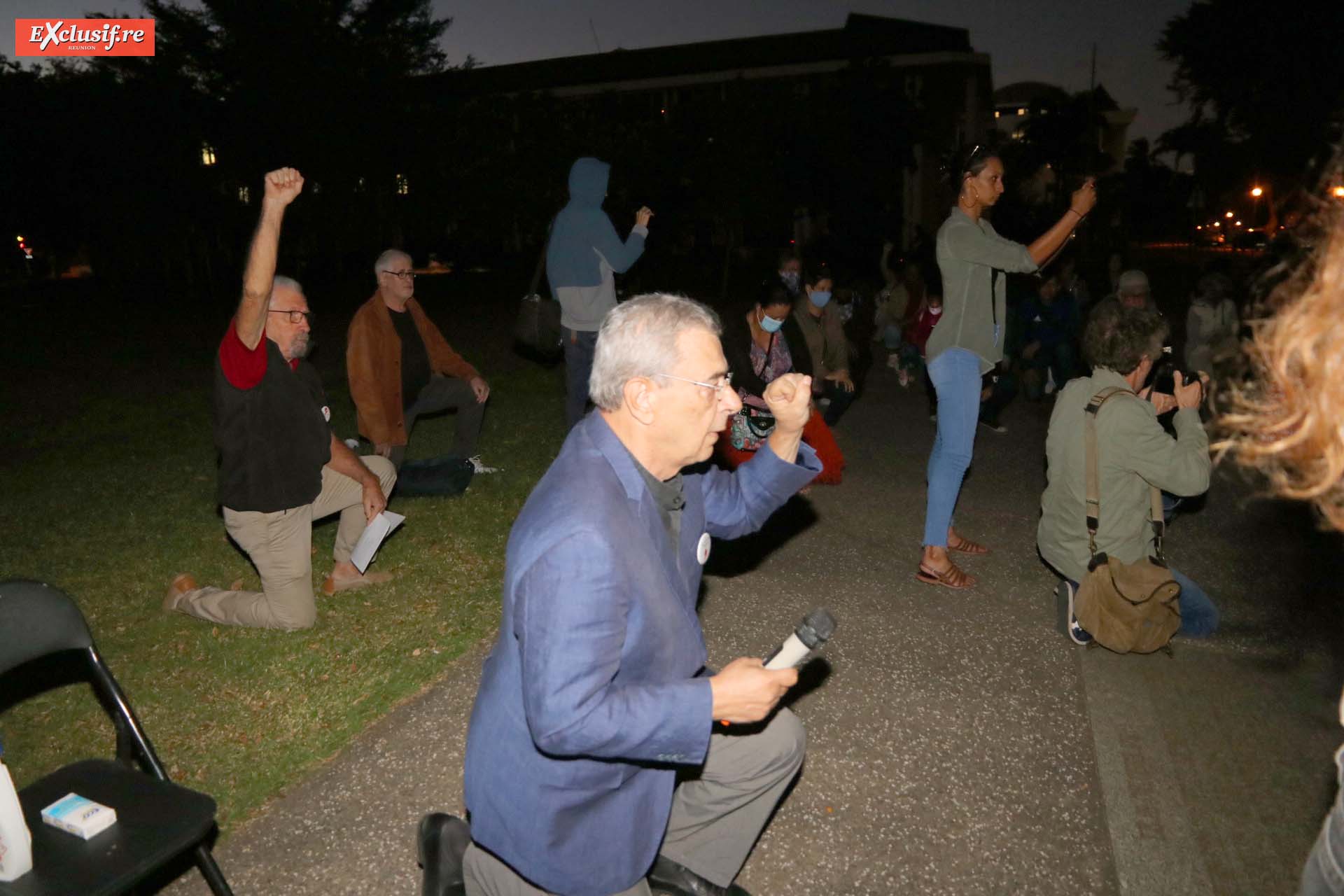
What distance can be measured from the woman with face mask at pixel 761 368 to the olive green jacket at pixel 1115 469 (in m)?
2.37

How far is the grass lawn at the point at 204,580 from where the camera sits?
3.97 metres

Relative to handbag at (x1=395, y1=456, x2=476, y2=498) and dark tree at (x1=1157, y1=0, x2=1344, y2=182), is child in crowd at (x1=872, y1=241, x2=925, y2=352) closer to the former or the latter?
handbag at (x1=395, y1=456, x2=476, y2=498)

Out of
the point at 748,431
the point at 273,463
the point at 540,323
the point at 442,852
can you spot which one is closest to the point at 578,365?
the point at 540,323

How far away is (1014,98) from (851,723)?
83.7 m

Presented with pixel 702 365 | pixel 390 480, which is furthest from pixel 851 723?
pixel 390 480

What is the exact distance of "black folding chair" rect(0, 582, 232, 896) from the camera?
229cm

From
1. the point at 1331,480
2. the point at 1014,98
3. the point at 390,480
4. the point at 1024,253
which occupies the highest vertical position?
the point at 1014,98

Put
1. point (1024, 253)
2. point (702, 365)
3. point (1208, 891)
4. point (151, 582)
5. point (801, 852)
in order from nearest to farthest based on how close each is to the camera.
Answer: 1. point (702, 365)
2. point (1208, 891)
3. point (801, 852)
4. point (1024, 253)
5. point (151, 582)

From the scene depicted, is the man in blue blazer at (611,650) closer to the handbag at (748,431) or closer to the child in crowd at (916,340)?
the handbag at (748,431)

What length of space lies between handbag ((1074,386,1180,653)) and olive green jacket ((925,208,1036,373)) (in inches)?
35.4

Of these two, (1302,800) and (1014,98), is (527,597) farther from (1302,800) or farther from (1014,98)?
(1014,98)

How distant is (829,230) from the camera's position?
1094 inches

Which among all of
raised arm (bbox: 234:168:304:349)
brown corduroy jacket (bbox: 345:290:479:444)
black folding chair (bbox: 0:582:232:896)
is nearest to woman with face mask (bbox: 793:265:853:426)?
Result: brown corduroy jacket (bbox: 345:290:479:444)

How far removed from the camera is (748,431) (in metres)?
6.80
